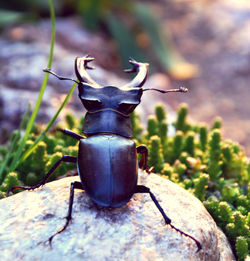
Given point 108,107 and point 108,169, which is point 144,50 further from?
point 108,169

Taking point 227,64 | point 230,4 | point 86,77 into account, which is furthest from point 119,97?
point 230,4

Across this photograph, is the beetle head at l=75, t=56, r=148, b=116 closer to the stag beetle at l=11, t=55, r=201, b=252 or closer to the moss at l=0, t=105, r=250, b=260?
the stag beetle at l=11, t=55, r=201, b=252

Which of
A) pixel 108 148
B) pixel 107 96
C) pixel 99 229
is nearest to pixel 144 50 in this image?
pixel 107 96

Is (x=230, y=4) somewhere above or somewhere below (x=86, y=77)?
above

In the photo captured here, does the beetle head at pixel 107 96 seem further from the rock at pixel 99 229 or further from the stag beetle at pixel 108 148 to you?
the rock at pixel 99 229

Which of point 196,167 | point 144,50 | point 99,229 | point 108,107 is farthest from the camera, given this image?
point 144,50

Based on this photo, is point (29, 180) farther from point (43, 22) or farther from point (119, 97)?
point (43, 22)

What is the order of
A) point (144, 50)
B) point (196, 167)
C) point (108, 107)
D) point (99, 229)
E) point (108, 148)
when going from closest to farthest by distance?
point (99, 229)
point (108, 148)
point (108, 107)
point (196, 167)
point (144, 50)
